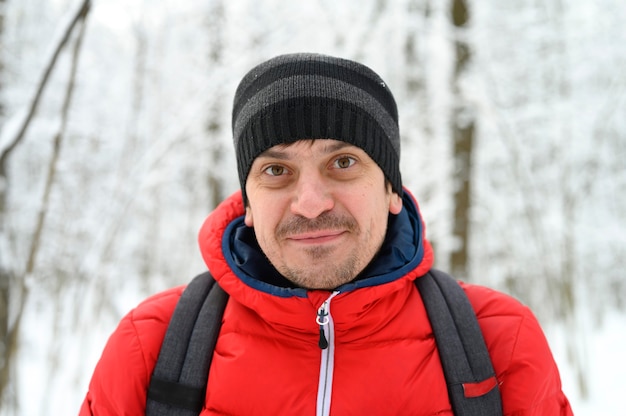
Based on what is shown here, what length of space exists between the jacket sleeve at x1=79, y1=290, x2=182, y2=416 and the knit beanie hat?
22.0 inches

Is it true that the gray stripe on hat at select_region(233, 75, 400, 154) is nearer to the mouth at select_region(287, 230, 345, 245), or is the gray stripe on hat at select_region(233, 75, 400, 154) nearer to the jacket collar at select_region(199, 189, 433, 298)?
the jacket collar at select_region(199, 189, 433, 298)

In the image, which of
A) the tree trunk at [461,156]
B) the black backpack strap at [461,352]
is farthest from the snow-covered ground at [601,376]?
the black backpack strap at [461,352]

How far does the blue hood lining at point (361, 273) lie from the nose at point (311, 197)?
9.6 inches

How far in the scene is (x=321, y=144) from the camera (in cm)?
144

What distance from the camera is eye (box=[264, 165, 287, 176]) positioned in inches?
58.4

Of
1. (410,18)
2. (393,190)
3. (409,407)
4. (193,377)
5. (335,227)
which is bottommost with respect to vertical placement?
(409,407)

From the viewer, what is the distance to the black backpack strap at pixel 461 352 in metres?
1.30

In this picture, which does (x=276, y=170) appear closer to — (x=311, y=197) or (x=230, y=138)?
(x=311, y=197)

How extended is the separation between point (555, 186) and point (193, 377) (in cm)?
1160

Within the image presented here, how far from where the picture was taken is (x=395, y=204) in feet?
5.41

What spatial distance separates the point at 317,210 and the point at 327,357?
1.47ft

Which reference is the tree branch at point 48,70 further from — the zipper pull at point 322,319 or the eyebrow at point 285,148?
the zipper pull at point 322,319

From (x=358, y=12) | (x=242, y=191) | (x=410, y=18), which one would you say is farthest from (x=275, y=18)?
(x=242, y=191)

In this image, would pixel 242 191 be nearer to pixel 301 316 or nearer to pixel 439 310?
pixel 301 316
